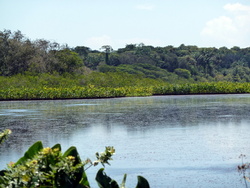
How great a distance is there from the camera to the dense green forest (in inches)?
2557

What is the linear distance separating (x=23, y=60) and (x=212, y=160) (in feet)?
188

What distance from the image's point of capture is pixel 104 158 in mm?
3080

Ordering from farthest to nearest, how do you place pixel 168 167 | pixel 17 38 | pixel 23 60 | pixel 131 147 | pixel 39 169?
pixel 17 38 → pixel 23 60 → pixel 131 147 → pixel 168 167 → pixel 39 169

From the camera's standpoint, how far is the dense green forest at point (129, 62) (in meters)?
64.9

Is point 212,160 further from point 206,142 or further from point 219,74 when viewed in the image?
point 219,74

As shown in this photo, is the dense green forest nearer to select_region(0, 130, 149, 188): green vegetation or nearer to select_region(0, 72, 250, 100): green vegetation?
select_region(0, 72, 250, 100): green vegetation

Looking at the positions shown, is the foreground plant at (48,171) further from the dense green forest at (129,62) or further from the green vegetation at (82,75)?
the dense green forest at (129,62)

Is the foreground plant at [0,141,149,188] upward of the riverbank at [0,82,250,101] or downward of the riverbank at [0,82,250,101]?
upward

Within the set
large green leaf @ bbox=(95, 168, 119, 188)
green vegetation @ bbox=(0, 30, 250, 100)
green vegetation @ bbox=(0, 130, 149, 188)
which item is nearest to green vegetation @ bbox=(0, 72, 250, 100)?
green vegetation @ bbox=(0, 30, 250, 100)

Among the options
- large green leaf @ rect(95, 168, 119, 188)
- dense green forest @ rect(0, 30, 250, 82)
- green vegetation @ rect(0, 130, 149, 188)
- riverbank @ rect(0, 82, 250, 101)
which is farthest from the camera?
dense green forest @ rect(0, 30, 250, 82)

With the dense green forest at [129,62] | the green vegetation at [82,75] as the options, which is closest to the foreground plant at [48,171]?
the green vegetation at [82,75]

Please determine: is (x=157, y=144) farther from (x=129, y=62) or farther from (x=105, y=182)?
(x=129, y=62)

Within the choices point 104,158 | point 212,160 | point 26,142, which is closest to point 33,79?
point 26,142

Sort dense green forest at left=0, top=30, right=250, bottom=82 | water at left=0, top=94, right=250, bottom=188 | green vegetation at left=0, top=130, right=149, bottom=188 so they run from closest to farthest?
green vegetation at left=0, top=130, right=149, bottom=188
water at left=0, top=94, right=250, bottom=188
dense green forest at left=0, top=30, right=250, bottom=82
